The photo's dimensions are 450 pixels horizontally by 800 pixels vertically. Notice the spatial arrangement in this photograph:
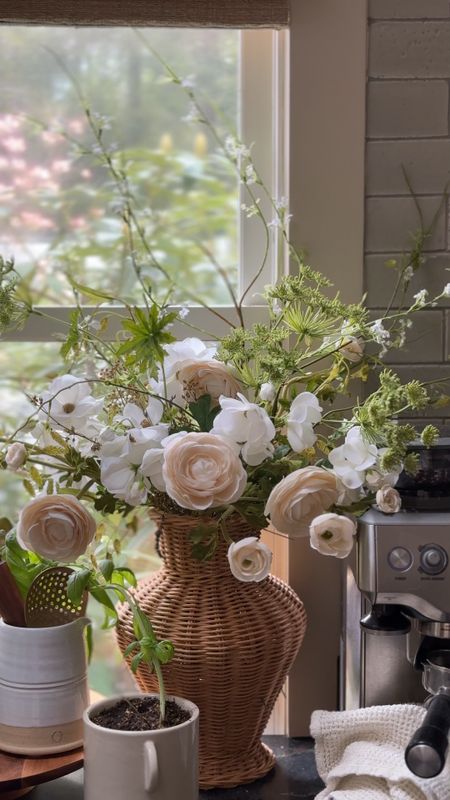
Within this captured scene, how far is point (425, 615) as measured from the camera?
1.14 metres

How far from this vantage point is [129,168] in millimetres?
1695

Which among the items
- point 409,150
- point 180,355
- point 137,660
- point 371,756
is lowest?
point 371,756

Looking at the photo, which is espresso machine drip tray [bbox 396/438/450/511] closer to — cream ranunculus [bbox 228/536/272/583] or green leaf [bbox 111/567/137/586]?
cream ranunculus [bbox 228/536/272/583]

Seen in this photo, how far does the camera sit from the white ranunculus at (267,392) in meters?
1.21

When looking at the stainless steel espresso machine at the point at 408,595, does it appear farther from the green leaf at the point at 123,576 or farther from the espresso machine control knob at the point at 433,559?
the green leaf at the point at 123,576

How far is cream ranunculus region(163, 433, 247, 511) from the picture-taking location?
1109 millimetres

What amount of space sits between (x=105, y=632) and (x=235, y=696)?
0.66 metres

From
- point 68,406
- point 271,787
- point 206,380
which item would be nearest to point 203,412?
point 206,380

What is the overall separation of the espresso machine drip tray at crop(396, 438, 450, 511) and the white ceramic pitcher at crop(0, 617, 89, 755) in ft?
1.50

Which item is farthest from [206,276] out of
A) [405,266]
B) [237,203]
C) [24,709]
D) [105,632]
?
[24,709]

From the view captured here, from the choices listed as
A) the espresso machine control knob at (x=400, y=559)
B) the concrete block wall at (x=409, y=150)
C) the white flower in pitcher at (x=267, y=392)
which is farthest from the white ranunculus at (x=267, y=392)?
the concrete block wall at (x=409, y=150)

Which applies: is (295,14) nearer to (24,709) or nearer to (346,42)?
(346,42)

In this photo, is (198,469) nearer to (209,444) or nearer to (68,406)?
(209,444)

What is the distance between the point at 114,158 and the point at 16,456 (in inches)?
27.4
